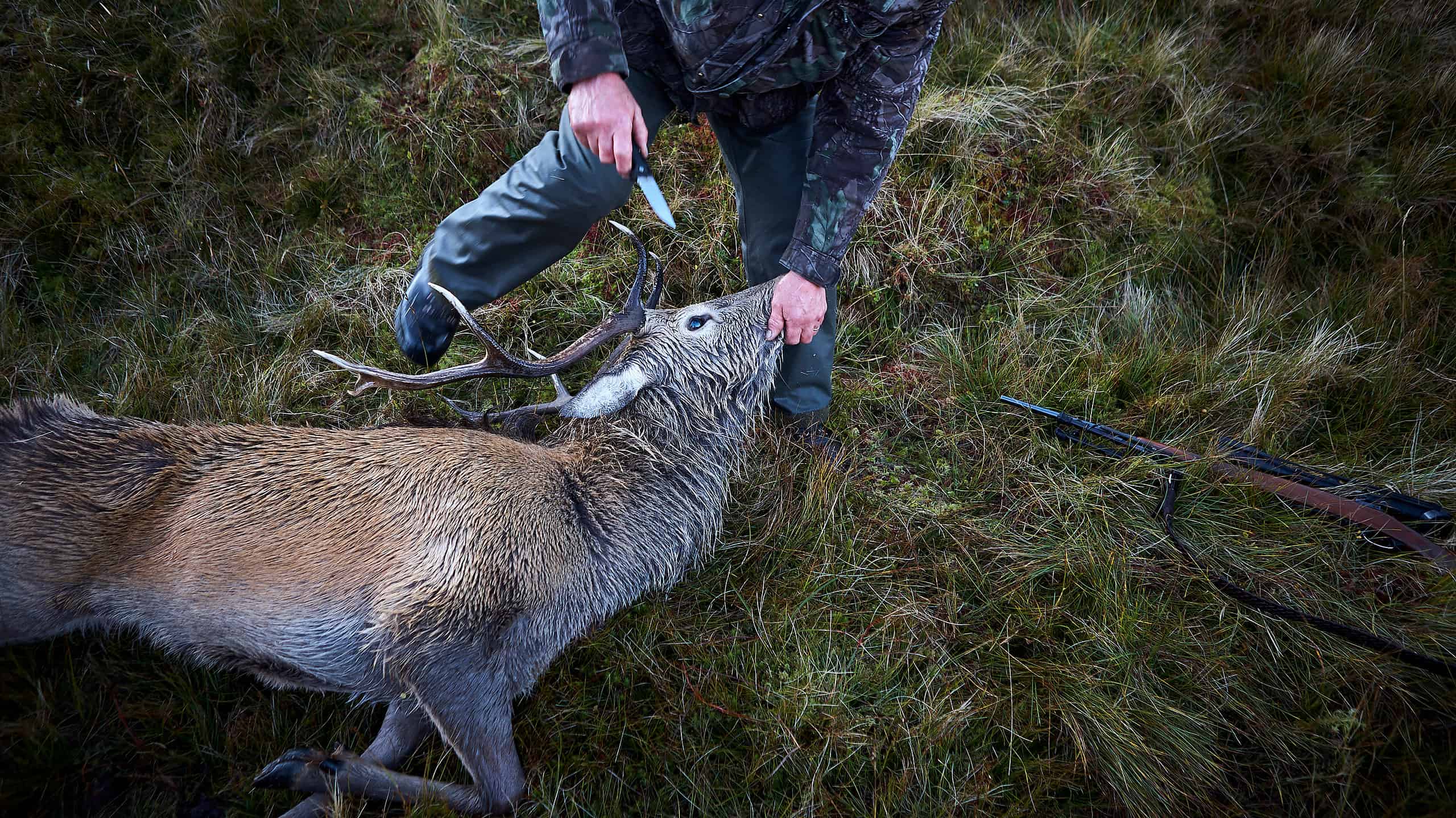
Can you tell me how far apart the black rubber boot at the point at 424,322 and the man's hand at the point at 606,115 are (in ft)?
3.57

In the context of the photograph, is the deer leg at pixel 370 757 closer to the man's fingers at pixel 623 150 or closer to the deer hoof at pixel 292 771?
the deer hoof at pixel 292 771

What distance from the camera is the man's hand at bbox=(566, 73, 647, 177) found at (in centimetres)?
266

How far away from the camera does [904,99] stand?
315 cm

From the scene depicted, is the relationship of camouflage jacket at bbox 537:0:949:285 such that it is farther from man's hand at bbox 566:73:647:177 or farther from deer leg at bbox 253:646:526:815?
deer leg at bbox 253:646:526:815

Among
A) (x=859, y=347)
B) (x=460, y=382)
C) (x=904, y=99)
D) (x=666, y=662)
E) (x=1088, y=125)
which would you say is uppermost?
(x=904, y=99)

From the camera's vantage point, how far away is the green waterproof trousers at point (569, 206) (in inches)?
122

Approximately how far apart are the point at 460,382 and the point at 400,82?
2180 mm

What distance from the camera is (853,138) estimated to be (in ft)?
10.5

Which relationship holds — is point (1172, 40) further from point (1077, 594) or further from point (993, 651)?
point (993, 651)

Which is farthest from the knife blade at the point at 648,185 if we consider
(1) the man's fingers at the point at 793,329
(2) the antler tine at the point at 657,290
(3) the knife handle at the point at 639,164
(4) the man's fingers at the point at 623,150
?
(1) the man's fingers at the point at 793,329

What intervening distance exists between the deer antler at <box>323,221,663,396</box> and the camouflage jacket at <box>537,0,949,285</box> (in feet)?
2.40

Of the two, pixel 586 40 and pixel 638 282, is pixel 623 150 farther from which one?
pixel 638 282

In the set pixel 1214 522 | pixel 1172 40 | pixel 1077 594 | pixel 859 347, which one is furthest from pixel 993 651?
pixel 1172 40

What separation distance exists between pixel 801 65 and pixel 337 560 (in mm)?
2621
